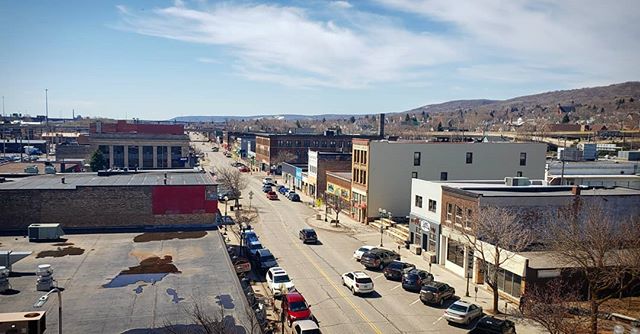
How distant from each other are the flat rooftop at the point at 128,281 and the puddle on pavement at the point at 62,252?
57mm

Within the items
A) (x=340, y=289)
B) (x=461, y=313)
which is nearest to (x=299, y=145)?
(x=340, y=289)

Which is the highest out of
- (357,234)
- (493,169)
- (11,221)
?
(493,169)

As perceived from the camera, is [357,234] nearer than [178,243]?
No

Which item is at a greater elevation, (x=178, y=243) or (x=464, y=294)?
(x=178, y=243)

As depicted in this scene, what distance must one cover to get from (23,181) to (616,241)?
159 ft

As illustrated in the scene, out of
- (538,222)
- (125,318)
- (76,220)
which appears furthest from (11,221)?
(538,222)

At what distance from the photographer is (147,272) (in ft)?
93.7

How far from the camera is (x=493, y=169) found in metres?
57.6

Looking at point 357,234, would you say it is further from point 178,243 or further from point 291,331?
point 291,331

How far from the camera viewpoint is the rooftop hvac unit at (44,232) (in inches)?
1405

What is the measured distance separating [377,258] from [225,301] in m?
17.8

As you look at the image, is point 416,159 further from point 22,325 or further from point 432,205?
point 22,325

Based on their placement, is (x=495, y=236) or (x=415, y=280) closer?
(x=495, y=236)

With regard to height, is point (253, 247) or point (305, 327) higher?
point (305, 327)
